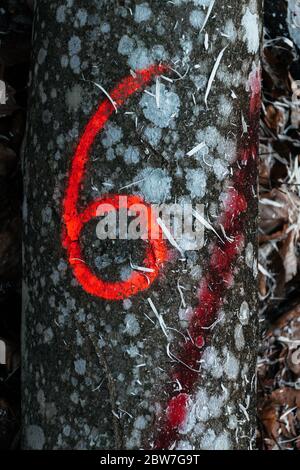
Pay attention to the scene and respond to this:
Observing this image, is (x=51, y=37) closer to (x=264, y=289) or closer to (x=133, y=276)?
(x=133, y=276)

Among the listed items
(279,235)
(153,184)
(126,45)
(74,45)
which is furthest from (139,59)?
(279,235)

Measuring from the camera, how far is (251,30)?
4.81 ft

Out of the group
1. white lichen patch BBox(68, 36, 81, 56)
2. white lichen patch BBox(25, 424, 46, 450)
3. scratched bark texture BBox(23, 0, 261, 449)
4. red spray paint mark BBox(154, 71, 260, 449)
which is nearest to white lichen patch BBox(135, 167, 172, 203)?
scratched bark texture BBox(23, 0, 261, 449)

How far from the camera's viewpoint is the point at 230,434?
146cm

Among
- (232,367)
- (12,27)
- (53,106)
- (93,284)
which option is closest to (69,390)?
(93,284)

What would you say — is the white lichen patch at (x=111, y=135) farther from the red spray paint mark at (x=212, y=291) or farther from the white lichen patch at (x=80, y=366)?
the white lichen patch at (x=80, y=366)

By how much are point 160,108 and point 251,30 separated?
0.29m

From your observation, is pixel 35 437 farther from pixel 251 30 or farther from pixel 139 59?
pixel 251 30

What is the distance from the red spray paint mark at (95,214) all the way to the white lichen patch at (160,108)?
3cm

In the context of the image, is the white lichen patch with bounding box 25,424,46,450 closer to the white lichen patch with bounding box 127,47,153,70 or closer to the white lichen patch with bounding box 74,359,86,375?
the white lichen patch with bounding box 74,359,86,375

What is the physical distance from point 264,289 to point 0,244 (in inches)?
30.3

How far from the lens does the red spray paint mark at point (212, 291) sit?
140 centimetres

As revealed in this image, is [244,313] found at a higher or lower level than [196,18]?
lower

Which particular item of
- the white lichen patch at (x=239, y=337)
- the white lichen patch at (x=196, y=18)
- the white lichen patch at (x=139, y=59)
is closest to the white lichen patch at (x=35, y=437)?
the white lichen patch at (x=239, y=337)
